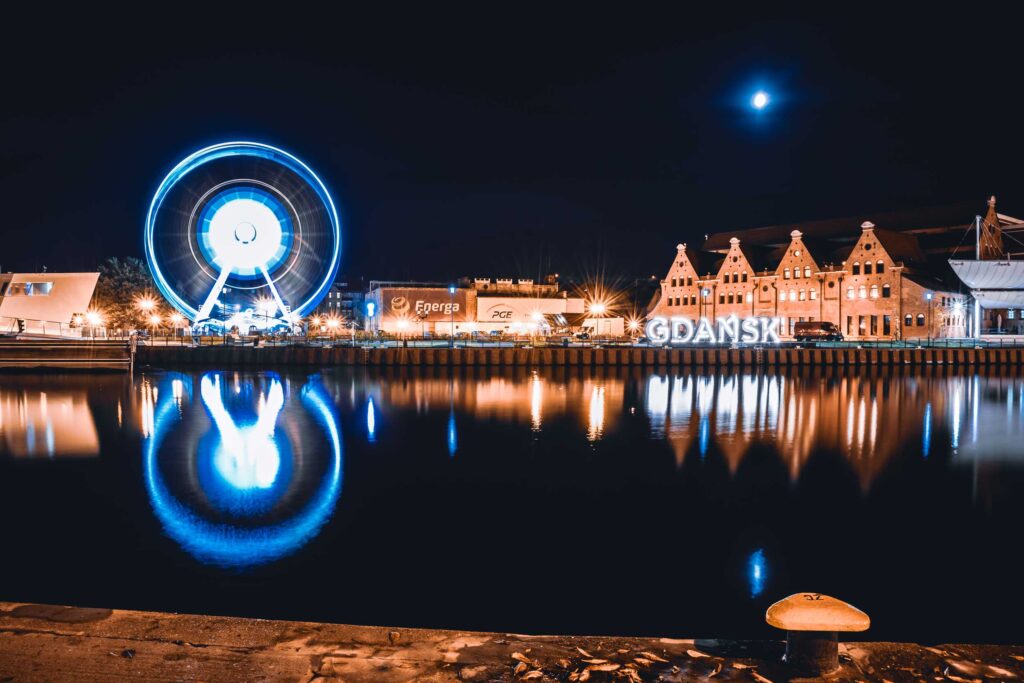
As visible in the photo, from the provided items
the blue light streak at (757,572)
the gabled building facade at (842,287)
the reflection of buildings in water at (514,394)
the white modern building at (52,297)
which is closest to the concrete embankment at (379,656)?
the blue light streak at (757,572)

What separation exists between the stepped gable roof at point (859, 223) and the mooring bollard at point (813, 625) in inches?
2535

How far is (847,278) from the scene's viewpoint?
59.2m

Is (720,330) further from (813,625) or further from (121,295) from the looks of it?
(121,295)

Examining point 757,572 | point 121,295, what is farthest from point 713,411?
point 121,295

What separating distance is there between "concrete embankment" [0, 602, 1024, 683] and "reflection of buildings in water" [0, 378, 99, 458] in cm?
1349

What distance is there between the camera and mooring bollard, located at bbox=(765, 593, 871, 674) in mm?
4121

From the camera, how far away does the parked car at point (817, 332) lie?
2183 inches

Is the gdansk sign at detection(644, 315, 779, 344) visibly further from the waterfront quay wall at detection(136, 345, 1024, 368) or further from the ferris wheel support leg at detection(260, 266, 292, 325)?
the ferris wheel support leg at detection(260, 266, 292, 325)

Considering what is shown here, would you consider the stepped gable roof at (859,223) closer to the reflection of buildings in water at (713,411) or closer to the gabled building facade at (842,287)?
the gabled building facade at (842,287)

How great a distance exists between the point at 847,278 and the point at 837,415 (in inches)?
1545

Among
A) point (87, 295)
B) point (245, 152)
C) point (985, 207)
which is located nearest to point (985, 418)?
point (245, 152)

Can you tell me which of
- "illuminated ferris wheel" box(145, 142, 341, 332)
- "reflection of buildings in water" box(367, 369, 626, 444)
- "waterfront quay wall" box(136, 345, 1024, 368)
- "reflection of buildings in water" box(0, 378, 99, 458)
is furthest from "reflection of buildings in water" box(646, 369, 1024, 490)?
"illuminated ferris wheel" box(145, 142, 341, 332)

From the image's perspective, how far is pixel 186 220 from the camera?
44.2 metres

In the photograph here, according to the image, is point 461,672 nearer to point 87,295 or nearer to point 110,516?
point 110,516
